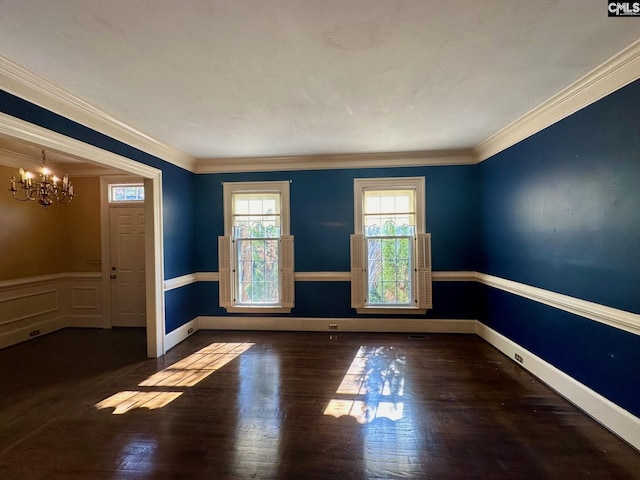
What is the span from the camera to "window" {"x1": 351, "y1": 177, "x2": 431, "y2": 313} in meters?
4.22

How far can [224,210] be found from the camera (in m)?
4.50

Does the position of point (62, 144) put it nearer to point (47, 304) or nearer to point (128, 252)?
point (128, 252)

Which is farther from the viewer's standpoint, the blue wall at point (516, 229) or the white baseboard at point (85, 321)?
the white baseboard at point (85, 321)

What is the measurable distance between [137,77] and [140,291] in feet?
12.2

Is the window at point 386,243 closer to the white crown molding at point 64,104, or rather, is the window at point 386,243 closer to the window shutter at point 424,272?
the window shutter at point 424,272

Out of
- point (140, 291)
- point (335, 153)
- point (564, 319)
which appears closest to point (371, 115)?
point (335, 153)

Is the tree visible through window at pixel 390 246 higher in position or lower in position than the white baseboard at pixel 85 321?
higher

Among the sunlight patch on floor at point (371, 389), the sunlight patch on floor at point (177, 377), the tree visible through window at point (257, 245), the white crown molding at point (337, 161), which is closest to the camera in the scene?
the sunlight patch on floor at point (371, 389)

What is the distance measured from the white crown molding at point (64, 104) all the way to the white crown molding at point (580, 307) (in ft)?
14.6

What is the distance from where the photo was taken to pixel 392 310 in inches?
166

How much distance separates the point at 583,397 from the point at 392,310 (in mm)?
2190

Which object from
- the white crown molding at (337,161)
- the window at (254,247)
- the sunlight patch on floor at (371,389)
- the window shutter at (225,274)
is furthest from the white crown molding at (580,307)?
the window shutter at (225,274)

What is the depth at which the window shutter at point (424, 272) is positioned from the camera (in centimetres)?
414

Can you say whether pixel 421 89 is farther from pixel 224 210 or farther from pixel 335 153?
pixel 224 210
